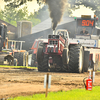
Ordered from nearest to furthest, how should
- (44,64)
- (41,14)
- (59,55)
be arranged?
(59,55), (44,64), (41,14)

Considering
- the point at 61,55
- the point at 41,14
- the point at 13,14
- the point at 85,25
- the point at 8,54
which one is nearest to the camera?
the point at 61,55

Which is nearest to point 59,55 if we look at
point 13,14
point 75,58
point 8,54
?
point 75,58

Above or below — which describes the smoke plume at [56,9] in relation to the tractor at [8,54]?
above

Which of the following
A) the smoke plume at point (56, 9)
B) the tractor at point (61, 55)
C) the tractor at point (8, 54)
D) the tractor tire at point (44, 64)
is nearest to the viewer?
the tractor at point (61, 55)

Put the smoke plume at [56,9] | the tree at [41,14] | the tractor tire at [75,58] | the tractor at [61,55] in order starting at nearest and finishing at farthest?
1. the tractor at [61,55]
2. the tractor tire at [75,58]
3. the smoke plume at [56,9]
4. the tree at [41,14]

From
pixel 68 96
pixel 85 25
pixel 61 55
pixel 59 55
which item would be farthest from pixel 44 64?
pixel 68 96

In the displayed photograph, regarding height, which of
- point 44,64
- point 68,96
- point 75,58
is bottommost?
point 68,96

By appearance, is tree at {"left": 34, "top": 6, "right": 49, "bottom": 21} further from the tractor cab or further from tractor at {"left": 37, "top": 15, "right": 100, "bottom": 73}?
tractor at {"left": 37, "top": 15, "right": 100, "bottom": 73}

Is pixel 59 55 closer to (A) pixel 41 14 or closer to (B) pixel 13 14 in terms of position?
(B) pixel 13 14

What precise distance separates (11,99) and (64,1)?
47.4 feet

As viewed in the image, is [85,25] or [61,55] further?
[85,25]

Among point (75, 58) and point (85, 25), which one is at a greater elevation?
point (85, 25)

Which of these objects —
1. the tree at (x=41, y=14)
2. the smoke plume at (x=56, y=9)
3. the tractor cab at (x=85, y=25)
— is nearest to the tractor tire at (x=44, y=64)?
the smoke plume at (x=56, y=9)

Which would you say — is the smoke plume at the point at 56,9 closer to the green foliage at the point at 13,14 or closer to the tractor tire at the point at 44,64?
the tractor tire at the point at 44,64
